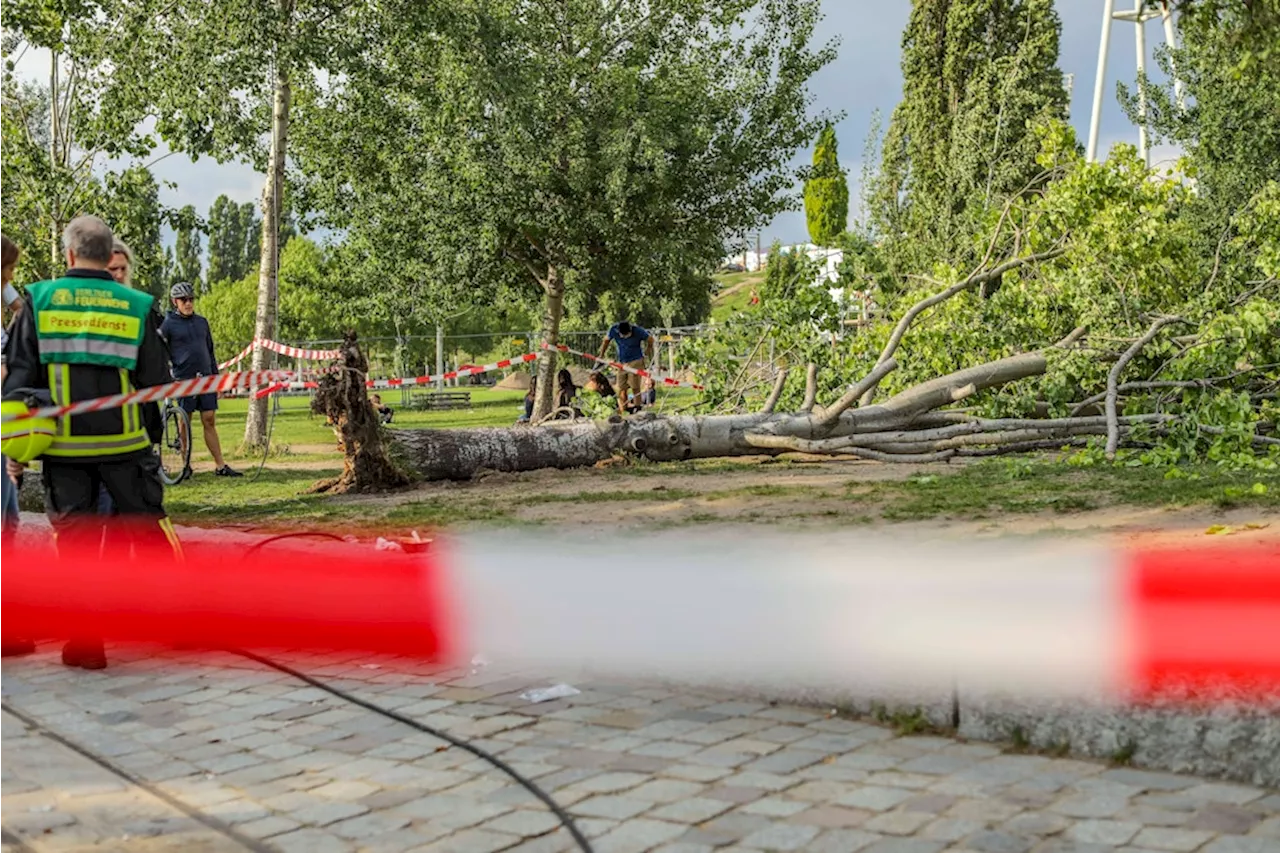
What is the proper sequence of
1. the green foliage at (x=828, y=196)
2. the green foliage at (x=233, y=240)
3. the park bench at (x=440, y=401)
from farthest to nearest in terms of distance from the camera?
1. the green foliage at (x=233, y=240)
2. the green foliage at (x=828, y=196)
3. the park bench at (x=440, y=401)

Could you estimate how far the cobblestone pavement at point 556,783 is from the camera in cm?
314

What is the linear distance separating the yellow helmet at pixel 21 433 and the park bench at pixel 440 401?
103ft

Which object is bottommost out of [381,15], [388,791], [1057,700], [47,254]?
[388,791]

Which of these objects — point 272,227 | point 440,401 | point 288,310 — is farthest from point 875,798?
point 288,310

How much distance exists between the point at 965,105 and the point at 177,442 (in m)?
30.9

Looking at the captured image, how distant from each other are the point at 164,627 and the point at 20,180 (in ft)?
48.2

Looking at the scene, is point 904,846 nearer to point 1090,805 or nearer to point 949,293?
point 1090,805

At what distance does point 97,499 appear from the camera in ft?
17.7

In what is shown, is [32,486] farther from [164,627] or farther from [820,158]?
[820,158]

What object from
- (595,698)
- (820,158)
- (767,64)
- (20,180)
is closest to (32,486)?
(595,698)

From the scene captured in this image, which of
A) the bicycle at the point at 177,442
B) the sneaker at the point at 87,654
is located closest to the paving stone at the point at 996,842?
the sneaker at the point at 87,654

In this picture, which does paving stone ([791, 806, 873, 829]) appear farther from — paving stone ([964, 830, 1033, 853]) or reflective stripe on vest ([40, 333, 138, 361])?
reflective stripe on vest ([40, 333, 138, 361])

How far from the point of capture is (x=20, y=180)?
17938 mm

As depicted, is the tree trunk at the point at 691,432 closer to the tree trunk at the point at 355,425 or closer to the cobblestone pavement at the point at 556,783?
the tree trunk at the point at 355,425
